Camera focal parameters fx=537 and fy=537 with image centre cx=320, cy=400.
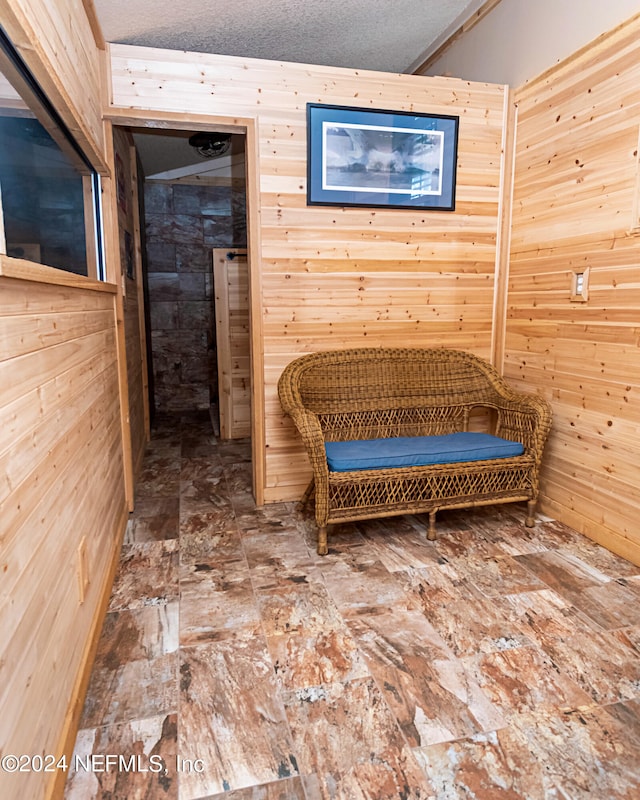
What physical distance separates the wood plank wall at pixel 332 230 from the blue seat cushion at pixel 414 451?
625mm

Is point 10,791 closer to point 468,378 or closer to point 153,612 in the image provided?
point 153,612

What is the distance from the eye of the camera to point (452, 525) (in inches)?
115

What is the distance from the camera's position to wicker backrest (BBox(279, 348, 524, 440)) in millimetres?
3104

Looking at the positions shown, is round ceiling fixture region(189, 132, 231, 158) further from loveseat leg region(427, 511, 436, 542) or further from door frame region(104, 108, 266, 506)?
loveseat leg region(427, 511, 436, 542)

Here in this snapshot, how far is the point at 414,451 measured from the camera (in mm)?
2730

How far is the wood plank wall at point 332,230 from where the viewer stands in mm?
2830

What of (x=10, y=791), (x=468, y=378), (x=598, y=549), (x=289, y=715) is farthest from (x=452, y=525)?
(x=10, y=791)

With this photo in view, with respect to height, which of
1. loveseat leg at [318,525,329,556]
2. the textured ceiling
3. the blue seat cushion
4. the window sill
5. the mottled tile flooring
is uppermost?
the textured ceiling

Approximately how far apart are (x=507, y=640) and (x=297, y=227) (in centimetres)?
232

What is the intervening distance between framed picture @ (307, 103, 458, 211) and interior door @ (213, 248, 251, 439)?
5.71ft

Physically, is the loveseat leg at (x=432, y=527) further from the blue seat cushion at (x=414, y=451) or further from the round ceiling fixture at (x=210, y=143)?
the round ceiling fixture at (x=210, y=143)

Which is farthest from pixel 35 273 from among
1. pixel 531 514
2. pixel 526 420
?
pixel 531 514

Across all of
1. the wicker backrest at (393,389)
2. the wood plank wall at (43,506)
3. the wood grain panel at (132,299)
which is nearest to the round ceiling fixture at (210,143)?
the wood grain panel at (132,299)

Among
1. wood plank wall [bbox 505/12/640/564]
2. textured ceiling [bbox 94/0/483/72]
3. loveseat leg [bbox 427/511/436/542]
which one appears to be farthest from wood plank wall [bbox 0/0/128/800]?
wood plank wall [bbox 505/12/640/564]
